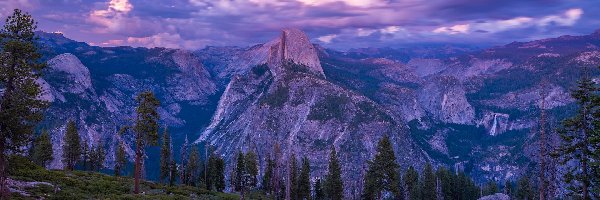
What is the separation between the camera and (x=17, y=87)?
34.6m

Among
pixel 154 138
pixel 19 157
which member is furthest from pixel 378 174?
pixel 19 157

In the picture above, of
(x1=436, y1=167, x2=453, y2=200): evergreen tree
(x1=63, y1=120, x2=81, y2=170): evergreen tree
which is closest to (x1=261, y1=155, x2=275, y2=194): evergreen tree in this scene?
(x1=63, y1=120, x2=81, y2=170): evergreen tree

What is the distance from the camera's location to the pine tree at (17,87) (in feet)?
110

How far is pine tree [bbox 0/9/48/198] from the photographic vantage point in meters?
33.5

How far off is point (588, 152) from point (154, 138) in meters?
46.1

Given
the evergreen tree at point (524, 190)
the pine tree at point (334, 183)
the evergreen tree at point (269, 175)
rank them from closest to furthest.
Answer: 1. the pine tree at point (334, 183)
2. the evergreen tree at point (269, 175)
3. the evergreen tree at point (524, 190)

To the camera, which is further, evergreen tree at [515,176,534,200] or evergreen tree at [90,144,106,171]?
evergreen tree at [515,176,534,200]

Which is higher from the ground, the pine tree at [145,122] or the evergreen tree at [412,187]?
the pine tree at [145,122]

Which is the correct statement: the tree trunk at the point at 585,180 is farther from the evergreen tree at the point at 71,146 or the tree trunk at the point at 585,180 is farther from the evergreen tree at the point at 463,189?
the evergreen tree at the point at 71,146

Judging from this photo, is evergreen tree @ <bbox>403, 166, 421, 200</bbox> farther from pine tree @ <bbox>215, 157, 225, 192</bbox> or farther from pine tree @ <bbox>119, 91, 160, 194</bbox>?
pine tree @ <bbox>119, 91, 160, 194</bbox>

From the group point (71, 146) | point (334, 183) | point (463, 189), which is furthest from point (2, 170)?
point (463, 189)

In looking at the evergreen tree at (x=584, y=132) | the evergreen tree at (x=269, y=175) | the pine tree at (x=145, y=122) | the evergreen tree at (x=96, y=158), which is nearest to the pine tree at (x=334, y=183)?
the evergreen tree at (x=269, y=175)

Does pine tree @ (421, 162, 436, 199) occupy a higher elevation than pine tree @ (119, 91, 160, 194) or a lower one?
A: lower

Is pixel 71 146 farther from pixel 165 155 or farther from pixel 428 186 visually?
pixel 428 186
